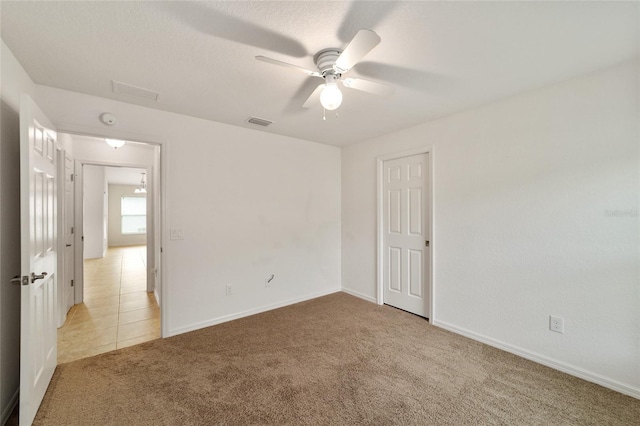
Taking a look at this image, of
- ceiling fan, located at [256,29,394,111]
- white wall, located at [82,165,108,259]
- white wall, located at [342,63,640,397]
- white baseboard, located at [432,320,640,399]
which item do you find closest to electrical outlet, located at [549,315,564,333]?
white wall, located at [342,63,640,397]

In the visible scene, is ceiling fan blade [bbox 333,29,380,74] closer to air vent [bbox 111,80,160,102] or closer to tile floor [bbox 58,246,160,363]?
air vent [bbox 111,80,160,102]

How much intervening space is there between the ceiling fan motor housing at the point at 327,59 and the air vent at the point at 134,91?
1.58 m

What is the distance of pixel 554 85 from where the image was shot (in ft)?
7.20

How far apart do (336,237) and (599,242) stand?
9.74 ft

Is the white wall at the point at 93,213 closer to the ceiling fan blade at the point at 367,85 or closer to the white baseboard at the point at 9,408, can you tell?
the white baseboard at the point at 9,408

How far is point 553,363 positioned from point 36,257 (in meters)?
3.98

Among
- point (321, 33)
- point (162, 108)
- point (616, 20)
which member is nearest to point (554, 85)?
point (616, 20)

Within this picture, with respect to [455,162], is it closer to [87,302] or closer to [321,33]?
[321,33]

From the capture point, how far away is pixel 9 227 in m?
1.74

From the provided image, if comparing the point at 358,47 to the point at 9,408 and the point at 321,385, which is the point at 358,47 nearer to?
the point at 321,385

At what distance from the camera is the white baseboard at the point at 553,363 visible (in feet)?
6.28

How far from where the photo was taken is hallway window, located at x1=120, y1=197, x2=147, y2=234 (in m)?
9.80

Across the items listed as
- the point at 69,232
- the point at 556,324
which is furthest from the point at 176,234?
the point at 556,324

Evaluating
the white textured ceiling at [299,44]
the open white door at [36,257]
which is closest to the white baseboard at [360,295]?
the white textured ceiling at [299,44]
